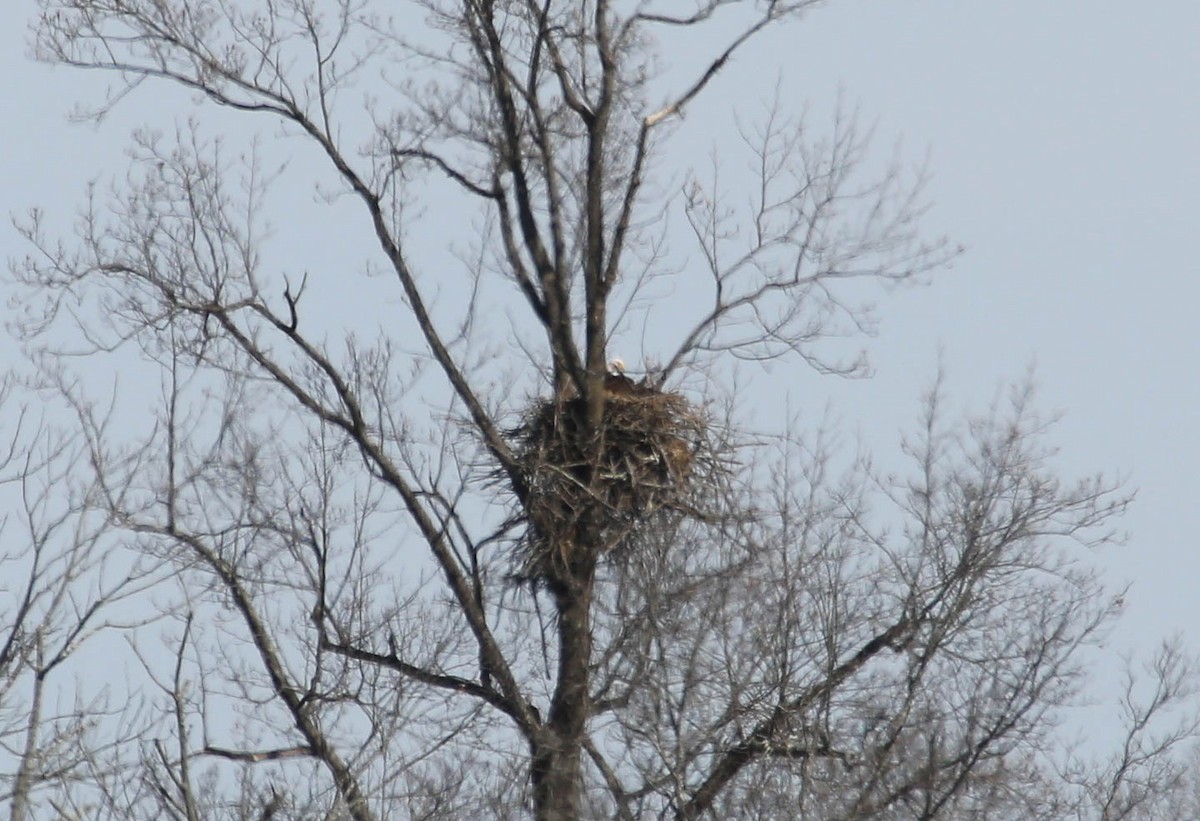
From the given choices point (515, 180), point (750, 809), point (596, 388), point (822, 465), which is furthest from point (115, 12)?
point (750, 809)

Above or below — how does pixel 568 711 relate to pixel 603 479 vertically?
below

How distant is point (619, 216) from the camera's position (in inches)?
485

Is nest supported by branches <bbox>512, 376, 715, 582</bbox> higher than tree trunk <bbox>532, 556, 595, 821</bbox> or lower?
higher

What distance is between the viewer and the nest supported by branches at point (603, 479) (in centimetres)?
1195

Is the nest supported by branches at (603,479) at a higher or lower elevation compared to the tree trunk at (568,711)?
higher

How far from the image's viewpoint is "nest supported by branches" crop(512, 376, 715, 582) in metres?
11.9

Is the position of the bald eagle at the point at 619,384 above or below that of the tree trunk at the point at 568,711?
above

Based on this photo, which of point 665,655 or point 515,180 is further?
point 515,180

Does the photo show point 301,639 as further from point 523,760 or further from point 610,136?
point 610,136

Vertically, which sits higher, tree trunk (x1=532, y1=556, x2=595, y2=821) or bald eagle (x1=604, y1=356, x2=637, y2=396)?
bald eagle (x1=604, y1=356, x2=637, y2=396)

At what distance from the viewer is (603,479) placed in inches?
471

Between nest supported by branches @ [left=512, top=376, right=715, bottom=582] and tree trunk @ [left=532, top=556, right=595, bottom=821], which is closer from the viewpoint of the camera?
tree trunk @ [left=532, top=556, right=595, bottom=821]

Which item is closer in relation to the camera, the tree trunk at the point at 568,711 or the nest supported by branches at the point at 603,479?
the tree trunk at the point at 568,711

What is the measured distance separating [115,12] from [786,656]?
504 centimetres
